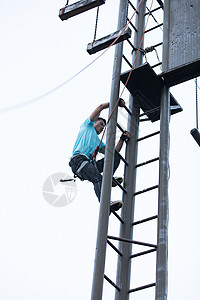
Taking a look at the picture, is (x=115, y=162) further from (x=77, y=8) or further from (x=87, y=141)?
(x=77, y=8)

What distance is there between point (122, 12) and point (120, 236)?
3173mm

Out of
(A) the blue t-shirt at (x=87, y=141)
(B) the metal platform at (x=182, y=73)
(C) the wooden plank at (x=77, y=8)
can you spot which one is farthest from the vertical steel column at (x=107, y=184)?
(A) the blue t-shirt at (x=87, y=141)

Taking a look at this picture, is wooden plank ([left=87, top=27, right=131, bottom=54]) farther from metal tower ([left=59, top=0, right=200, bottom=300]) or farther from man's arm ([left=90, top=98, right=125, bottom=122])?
man's arm ([left=90, top=98, right=125, bottom=122])

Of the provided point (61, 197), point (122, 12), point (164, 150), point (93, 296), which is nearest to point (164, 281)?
point (93, 296)

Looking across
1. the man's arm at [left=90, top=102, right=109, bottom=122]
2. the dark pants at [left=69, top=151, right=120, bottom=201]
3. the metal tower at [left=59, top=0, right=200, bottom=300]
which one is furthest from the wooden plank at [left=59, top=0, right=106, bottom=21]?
the dark pants at [left=69, top=151, right=120, bottom=201]

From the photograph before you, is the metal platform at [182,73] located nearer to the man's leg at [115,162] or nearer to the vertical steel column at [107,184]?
the vertical steel column at [107,184]

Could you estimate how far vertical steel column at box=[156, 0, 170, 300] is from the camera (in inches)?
248

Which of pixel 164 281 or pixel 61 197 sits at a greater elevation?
pixel 61 197

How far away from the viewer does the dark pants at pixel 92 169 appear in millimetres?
7617

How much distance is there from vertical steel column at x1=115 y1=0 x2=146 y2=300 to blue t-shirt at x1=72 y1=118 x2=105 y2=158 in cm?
70

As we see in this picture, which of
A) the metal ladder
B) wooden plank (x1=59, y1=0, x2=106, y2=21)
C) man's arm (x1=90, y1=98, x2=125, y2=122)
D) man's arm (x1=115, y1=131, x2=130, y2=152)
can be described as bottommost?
the metal ladder

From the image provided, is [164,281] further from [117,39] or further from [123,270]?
[117,39]

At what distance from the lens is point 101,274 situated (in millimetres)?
6160

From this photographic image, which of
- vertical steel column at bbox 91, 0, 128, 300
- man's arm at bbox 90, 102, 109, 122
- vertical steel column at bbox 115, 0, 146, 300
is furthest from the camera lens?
man's arm at bbox 90, 102, 109, 122
